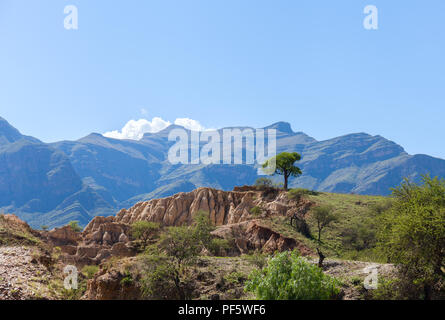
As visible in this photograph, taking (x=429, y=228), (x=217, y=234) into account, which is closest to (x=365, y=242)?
(x=217, y=234)

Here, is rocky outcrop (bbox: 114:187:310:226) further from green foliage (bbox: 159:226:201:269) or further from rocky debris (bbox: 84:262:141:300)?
rocky debris (bbox: 84:262:141:300)

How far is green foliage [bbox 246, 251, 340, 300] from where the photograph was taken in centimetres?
1692

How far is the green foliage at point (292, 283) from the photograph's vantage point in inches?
666

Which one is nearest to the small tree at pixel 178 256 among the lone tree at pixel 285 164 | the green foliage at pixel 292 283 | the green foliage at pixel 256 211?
the green foliage at pixel 292 283

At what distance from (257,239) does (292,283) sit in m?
31.1

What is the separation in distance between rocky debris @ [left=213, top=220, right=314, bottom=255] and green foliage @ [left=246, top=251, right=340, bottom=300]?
25.8 metres

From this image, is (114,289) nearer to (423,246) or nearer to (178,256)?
(178,256)

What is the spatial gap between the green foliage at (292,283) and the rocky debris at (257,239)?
25.8m

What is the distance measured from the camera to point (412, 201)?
23250mm

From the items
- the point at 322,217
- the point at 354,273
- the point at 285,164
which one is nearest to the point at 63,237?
the point at 322,217

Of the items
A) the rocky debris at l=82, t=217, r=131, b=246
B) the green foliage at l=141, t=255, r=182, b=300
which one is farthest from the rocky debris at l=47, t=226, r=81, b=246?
the green foliage at l=141, t=255, r=182, b=300

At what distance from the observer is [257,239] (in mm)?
47656
